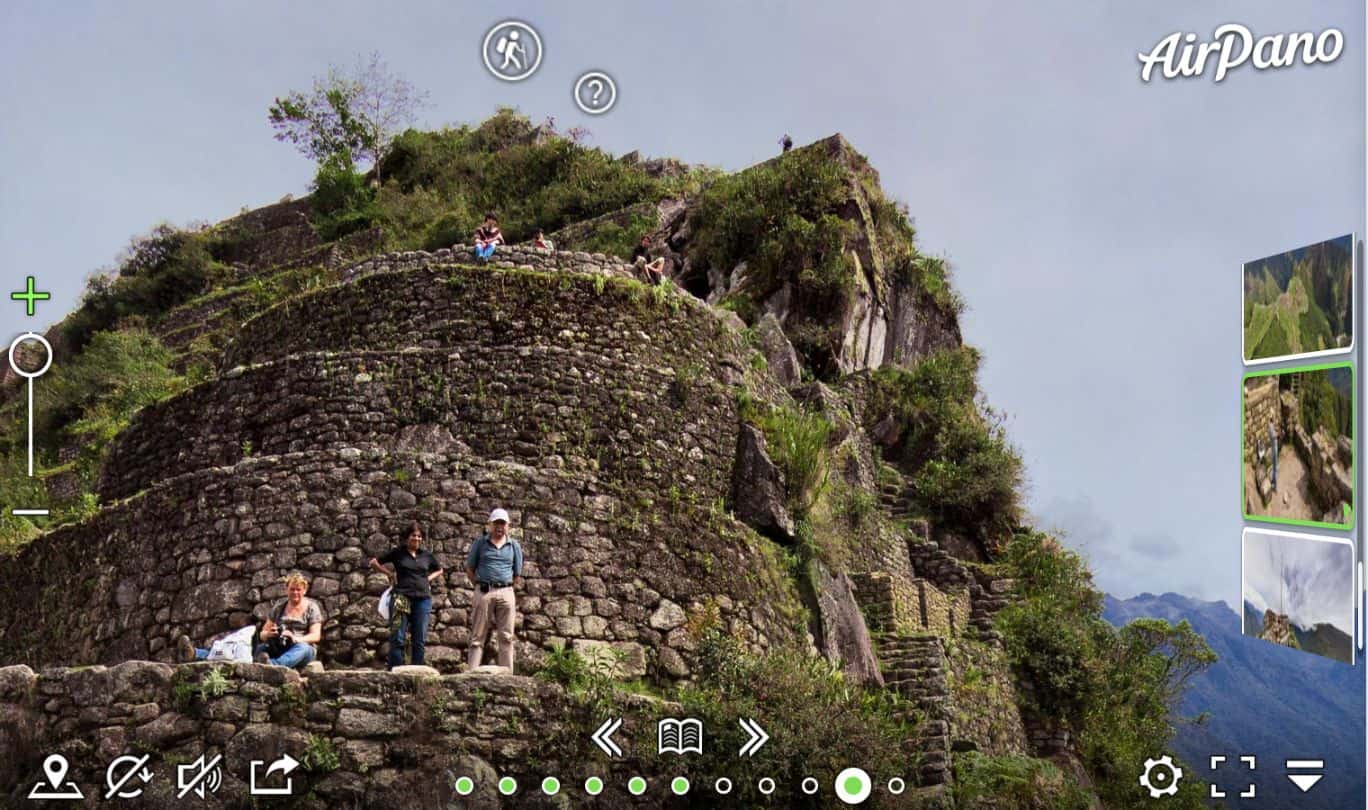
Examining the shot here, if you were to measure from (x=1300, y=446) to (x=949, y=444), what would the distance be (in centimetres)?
1430

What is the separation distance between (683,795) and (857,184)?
1821cm

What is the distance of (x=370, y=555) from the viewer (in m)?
11.8

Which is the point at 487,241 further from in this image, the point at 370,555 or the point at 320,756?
the point at 320,756

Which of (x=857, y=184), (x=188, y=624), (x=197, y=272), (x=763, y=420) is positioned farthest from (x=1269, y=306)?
(x=197, y=272)

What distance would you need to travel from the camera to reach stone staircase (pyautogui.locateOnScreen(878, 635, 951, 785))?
1336 centimetres

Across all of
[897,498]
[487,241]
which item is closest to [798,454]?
[487,241]

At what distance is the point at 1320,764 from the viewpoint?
309 inches

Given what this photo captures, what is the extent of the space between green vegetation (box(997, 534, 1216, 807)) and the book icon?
29.5 ft

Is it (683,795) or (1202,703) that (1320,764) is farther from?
(1202,703)

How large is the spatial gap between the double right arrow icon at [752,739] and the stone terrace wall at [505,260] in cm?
779

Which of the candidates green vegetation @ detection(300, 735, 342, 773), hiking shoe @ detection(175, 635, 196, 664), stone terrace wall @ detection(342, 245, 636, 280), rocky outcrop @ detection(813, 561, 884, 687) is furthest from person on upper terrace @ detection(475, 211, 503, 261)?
green vegetation @ detection(300, 735, 342, 773)

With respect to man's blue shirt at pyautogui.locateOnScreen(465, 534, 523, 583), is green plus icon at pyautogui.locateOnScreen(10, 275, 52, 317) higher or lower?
higher

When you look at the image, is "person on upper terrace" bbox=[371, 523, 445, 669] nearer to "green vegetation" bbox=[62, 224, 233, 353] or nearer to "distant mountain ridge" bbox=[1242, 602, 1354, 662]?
"distant mountain ridge" bbox=[1242, 602, 1354, 662]

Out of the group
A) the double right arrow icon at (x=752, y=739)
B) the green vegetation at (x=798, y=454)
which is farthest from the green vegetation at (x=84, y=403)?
the double right arrow icon at (x=752, y=739)
